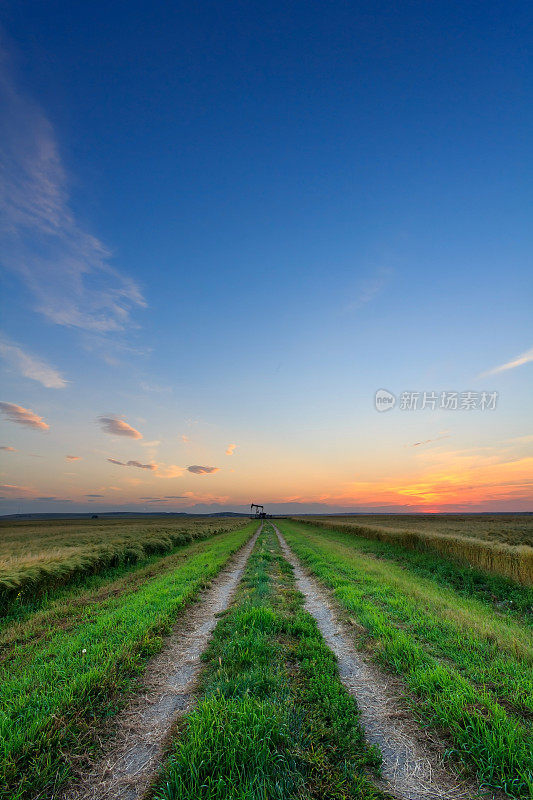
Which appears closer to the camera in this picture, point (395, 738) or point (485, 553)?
Answer: point (395, 738)

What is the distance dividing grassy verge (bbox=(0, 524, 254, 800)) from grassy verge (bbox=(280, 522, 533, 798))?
179 inches

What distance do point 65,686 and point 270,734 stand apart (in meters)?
3.35

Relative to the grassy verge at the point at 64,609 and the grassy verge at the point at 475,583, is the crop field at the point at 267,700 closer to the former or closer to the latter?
the grassy verge at the point at 64,609

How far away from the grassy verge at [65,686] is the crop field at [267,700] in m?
0.03

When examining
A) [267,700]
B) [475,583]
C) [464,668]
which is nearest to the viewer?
[267,700]

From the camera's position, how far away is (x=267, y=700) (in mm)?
4410

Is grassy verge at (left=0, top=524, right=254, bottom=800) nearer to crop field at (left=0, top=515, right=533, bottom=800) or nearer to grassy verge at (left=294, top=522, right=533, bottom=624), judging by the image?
crop field at (left=0, top=515, right=533, bottom=800)

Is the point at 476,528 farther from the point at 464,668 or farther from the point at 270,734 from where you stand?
the point at 270,734

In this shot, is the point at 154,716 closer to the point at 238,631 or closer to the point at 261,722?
the point at 261,722

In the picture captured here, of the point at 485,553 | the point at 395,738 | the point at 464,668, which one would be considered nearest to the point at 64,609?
the point at 395,738

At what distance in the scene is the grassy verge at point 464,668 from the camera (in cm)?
374

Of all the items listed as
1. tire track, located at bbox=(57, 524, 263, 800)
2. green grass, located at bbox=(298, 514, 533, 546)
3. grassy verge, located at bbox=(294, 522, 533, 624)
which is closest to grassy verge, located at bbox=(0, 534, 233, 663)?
tire track, located at bbox=(57, 524, 263, 800)

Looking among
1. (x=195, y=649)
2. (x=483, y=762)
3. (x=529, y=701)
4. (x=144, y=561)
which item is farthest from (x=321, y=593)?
(x=144, y=561)

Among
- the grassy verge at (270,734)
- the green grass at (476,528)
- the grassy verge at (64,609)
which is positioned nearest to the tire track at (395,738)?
the grassy verge at (270,734)
